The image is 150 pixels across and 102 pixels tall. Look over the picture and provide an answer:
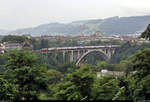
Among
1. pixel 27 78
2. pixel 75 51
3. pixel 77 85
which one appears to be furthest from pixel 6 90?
pixel 75 51

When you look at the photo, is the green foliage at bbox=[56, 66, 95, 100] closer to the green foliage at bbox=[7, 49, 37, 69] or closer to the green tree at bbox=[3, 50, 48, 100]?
the green tree at bbox=[3, 50, 48, 100]

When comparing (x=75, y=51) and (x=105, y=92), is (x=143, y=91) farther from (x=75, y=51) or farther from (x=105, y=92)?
(x=75, y=51)

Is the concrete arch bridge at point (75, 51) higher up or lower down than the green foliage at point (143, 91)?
lower down

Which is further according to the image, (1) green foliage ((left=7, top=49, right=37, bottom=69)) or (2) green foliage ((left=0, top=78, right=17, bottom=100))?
(1) green foliage ((left=7, top=49, right=37, bottom=69))

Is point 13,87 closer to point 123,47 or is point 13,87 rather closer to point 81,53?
point 81,53

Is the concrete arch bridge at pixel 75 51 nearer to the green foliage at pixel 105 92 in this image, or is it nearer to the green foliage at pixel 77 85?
the green foliage at pixel 105 92

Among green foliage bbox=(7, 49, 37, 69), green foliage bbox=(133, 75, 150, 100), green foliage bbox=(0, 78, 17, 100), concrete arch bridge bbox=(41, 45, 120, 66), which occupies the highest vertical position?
green foliage bbox=(7, 49, 37, 69)

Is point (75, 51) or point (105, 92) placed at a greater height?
point (105, 92)

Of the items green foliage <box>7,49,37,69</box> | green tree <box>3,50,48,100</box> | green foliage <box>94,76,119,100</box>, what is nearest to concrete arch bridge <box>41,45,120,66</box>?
green foliage <box>94,76,119,100</box>

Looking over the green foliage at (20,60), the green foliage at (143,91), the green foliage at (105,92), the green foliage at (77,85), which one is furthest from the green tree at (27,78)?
the green foliage at (143,91)

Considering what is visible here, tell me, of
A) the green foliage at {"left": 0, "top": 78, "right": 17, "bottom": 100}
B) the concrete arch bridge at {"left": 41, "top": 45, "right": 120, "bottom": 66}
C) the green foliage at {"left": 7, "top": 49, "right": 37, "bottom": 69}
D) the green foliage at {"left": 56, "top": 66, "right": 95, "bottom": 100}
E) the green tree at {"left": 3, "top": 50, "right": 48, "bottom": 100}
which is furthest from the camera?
the concrete arch bridge at {"left": 41, "top": 45, "right": 120, "bottom": 66}

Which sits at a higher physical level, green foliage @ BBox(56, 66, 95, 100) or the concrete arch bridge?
green foliage @ BBox(56, 66, 95, 100)

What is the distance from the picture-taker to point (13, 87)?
8.13 metres

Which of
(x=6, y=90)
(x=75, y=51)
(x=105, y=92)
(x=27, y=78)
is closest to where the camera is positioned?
(x=6, y=90)
